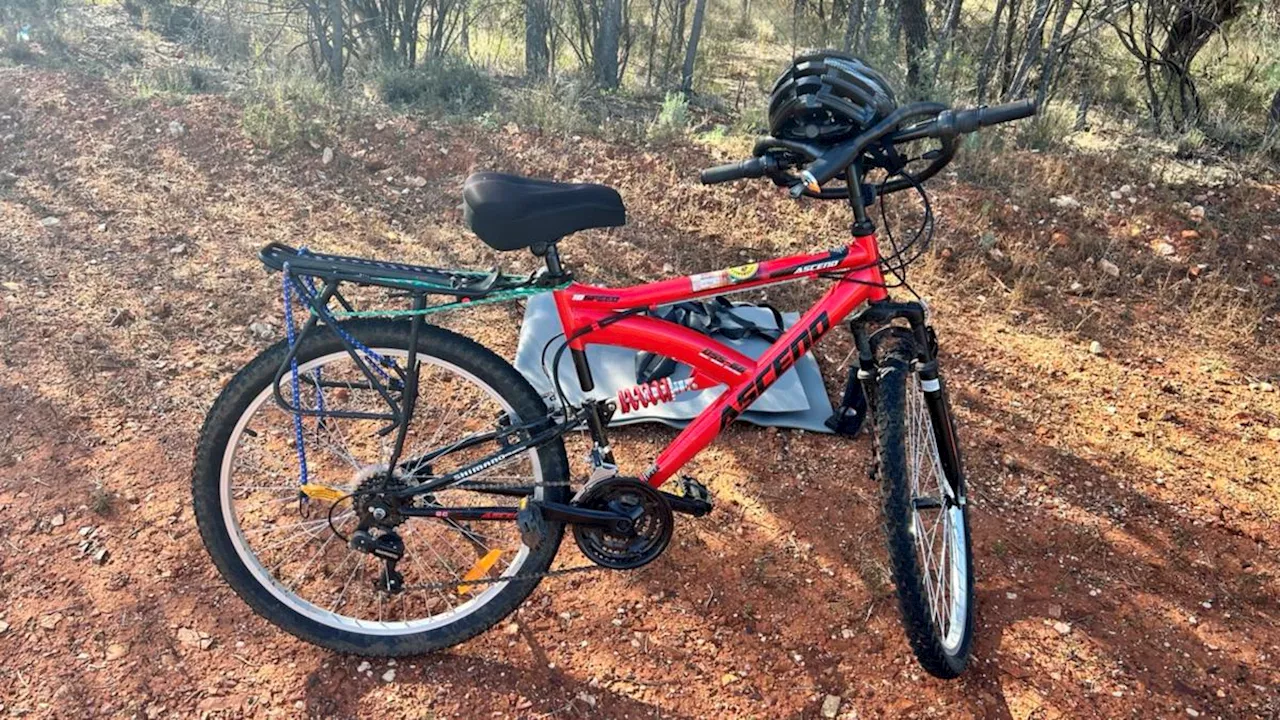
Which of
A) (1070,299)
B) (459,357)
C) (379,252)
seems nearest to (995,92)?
(1070,299)

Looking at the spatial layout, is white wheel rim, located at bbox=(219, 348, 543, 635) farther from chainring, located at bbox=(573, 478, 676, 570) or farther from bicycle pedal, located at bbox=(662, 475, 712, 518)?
bicycle pedal, located at bbox=(662, 475, 712, 518)

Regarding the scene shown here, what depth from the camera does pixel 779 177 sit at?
81.7 inches

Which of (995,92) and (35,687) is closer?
(35,687)

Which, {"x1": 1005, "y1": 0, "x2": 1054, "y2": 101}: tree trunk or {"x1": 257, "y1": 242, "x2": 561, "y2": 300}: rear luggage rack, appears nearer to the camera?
{"x1": 257, "y1": 242, "x2": 561, "y2": 300}: rear luggage rack

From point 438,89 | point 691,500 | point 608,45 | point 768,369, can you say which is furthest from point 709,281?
point 608,45

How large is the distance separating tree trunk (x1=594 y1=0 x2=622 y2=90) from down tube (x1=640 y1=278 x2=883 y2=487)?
4837 millimetres

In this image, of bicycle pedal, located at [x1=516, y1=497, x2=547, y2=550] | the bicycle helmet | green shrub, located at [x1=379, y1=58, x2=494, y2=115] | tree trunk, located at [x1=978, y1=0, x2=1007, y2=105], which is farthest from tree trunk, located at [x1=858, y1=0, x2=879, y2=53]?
bicycle pedal, located at [x1=516, y1=497, x2=547, y2=550]

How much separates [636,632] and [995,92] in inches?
233

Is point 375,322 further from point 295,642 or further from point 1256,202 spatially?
point 1256,202

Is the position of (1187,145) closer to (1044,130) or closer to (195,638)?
(1044,130)

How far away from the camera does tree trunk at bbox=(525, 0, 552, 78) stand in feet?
21.8

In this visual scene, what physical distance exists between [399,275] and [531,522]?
73cm

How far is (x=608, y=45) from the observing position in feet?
21.4

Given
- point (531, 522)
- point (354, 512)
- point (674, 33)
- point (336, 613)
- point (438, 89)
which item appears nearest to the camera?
point (531, 522)
